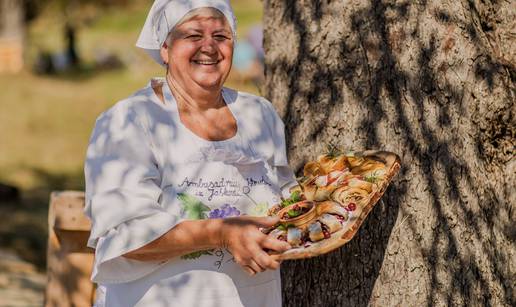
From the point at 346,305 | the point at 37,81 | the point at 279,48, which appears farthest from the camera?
the point at 37,81

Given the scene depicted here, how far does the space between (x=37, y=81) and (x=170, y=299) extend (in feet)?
85.3

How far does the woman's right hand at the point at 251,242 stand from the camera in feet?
10.5

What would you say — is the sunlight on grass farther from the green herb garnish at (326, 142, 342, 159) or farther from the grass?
the green herb garnish at (326, 142, 342, 159)

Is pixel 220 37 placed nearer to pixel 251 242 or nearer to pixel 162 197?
pixel 162 197

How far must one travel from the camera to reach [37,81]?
2852 centimetres

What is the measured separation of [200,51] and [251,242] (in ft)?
2.49

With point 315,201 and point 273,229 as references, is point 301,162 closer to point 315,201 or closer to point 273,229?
point 315,201

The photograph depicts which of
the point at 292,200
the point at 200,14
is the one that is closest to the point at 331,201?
the point at 292,200

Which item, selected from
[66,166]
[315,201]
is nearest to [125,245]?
[315,201]

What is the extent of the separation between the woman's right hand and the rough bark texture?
38.7 inches

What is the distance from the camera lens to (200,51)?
3.51 m

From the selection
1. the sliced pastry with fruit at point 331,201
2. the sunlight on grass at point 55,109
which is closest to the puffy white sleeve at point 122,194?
the sliced pastry with fruit at point 331,201

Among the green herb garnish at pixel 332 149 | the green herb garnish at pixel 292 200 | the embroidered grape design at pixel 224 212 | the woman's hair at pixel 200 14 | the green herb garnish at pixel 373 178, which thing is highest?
the woman's hair at pixel 200 14

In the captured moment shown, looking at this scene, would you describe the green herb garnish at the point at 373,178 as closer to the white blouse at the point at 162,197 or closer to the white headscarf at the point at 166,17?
the white blouse at the point at 162,197
